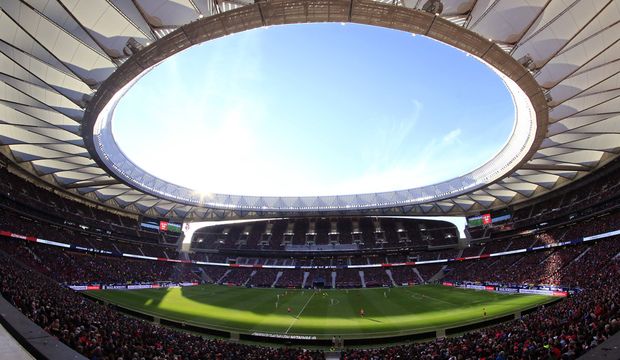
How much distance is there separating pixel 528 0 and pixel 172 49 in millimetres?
20137

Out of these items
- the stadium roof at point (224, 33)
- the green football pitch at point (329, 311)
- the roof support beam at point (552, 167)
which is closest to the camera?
the stadium roof at point (224, 33)

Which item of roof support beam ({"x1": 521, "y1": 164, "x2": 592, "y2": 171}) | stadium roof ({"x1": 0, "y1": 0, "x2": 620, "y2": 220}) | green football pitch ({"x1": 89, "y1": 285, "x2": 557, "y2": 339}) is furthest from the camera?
roof support beam ({"x1": 521, "y1": 164, "x2": 592, "y2": 171})

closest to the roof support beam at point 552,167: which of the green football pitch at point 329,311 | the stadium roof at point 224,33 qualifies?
the stadium roof at point 224,33

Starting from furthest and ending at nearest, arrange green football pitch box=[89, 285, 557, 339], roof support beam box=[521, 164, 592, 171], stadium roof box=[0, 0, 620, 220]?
roof support beam box=[521, 164, 592, 171], green football pitch box=[89, 285, 557, 339], stadium roof box=[0, 0, 620, 220]

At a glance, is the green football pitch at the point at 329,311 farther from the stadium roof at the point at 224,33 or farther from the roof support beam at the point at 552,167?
the stadium roof at the point at 224,33

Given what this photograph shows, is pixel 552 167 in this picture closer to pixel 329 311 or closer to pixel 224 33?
pixel 329 311

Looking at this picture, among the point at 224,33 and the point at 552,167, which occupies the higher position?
the point at 552,167

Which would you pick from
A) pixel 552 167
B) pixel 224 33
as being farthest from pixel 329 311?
pixel 552 167

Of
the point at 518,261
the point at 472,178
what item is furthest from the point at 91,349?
the point at 518,261

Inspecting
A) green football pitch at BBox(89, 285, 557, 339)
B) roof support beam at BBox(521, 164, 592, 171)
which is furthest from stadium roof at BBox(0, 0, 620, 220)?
green football pitch at BBox(89, 285, 557, 339)

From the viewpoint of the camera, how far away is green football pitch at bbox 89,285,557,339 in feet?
98.2

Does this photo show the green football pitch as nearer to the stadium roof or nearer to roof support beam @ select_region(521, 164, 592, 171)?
roof support beam @ select_region(521, 164, 592, 171)

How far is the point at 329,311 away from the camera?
3903 centimetres

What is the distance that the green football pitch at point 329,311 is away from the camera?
2992cm
